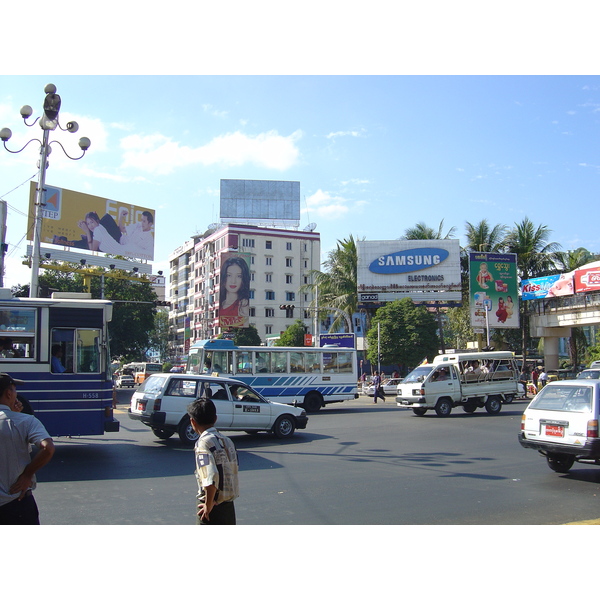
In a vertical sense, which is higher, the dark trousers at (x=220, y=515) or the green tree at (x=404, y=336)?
the green tree at (x=404, y=336)

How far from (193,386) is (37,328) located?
4051 mm

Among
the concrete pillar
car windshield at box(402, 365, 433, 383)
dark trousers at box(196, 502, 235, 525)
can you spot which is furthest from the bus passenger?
the concrete pillar

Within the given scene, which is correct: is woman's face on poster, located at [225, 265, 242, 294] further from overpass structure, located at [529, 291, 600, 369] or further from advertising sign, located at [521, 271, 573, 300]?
overpass structure, located at [529, 291, 600, 369]

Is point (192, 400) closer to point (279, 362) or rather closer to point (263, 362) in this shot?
point (263, 362)

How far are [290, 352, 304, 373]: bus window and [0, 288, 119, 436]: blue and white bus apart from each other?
1222cm

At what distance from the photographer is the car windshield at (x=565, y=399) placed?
9508 mm

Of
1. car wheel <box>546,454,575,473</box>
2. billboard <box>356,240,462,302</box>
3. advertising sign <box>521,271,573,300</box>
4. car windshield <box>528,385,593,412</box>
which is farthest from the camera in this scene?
billboard <box>356,240,462,302</box>

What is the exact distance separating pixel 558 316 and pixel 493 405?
74.0ft

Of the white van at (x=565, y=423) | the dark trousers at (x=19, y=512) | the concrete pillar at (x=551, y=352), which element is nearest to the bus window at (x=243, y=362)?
the white van at (x=565, y=423)

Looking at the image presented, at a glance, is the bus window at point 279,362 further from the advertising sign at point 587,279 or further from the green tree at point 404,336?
the advertising sign at point 587,279

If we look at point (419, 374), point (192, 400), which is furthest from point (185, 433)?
point (419, 374)

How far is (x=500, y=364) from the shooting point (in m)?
23.4

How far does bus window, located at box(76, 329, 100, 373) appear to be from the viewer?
477 inches

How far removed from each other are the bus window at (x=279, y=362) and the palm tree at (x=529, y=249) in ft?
97.6
